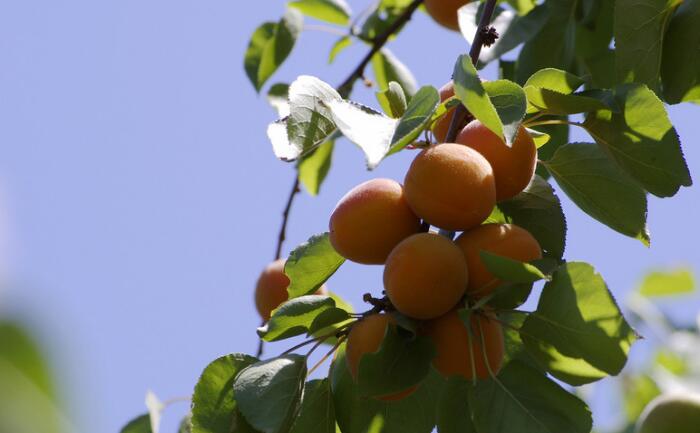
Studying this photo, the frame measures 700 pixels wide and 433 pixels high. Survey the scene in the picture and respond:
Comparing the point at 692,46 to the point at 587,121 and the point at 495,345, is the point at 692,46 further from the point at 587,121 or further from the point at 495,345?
the point at 495,345

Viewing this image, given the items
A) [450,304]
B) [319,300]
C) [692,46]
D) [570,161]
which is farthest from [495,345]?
[692,46]

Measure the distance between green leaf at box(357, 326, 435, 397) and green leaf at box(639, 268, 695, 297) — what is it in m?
2.17

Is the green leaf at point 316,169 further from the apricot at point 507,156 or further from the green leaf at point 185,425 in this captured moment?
the apricot at point 507,156

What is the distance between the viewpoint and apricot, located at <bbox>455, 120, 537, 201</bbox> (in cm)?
104

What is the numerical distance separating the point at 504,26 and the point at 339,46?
725mm

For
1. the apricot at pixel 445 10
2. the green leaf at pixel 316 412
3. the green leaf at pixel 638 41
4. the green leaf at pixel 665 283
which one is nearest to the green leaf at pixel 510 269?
the green leaf at pixel 316 412

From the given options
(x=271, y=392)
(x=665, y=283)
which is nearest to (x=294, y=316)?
(x=271, y=392)

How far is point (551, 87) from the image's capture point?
1120 mm

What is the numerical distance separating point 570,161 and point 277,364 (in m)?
0.50

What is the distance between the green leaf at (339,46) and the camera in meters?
2.22

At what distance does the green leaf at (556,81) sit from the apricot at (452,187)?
0.57 feet

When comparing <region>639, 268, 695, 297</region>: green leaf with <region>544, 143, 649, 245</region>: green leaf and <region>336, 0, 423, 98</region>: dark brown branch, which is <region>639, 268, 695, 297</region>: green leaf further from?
<region>544, 143, 649, 245</region>: green leaf

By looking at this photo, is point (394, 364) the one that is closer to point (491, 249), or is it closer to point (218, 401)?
point (491, 249)

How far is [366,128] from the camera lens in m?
0.94
